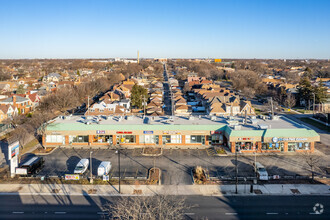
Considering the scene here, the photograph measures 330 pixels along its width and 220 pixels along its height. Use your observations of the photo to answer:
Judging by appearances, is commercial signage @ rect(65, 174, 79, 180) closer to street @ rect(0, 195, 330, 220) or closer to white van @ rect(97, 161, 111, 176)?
white van @ rect(97, 161, 111, 176)

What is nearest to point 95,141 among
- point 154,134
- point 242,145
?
point 154,134

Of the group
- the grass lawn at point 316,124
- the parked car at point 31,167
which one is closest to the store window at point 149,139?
the parked car at point 31,167

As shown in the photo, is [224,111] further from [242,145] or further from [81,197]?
[81,197]

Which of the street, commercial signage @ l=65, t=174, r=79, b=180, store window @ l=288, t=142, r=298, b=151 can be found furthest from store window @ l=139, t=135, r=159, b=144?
store window @ l=288, t=142, r=298, b=151

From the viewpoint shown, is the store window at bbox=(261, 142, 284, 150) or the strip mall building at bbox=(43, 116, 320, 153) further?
the strip mall building at bbox=(43, 116, 320, 153)

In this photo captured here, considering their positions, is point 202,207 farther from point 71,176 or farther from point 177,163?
point 71,176

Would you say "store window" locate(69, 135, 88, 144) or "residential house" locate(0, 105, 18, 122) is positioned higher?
Result: "residential house" locate(0, 105, 18, 122)

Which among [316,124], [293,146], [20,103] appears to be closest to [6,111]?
[20,103]

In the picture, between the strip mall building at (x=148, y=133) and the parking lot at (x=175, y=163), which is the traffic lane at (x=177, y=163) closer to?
the parking lot at (x=175, y=163)
